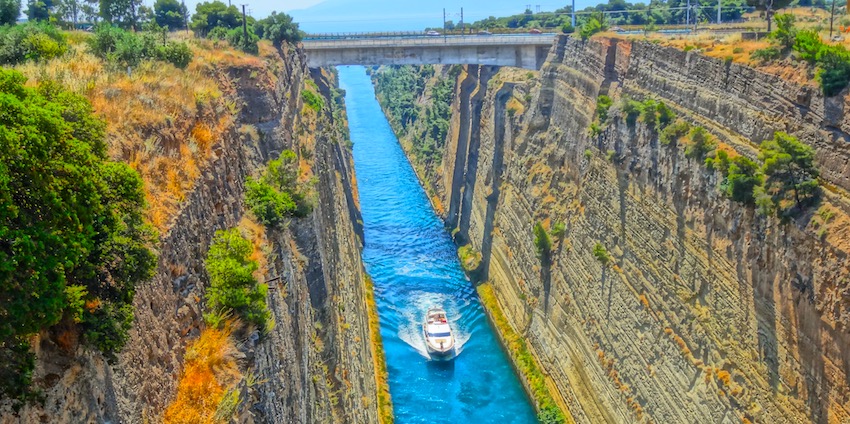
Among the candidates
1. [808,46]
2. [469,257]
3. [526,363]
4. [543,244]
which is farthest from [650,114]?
[469,257]

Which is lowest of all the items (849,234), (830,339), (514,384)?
(514,384)

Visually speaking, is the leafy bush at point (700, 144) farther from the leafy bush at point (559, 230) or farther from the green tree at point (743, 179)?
the leafy bush at point (559, 230)

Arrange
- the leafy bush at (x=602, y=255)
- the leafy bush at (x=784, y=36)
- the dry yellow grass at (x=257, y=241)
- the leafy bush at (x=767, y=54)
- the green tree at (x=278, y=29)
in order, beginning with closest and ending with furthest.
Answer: the dry yellow grass at (x=257, y=241) < the leafy bush at (x=784, y=36) < the leafy bush at (x=767, y=54) < the leafy bush at (x=602, y=255) < the green tree at (x=278, y=29)

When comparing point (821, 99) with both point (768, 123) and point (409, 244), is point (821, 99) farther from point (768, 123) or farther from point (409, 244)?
point (409, 244)

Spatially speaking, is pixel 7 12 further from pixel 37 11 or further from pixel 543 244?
pixel 543 244

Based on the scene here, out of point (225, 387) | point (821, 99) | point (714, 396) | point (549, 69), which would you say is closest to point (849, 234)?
point (821, 99)

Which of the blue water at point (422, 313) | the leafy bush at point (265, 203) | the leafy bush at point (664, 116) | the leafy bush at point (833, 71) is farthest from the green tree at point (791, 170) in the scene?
the blue water at point (422, 313)

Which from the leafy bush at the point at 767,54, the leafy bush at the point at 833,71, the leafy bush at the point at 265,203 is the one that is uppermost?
the leafy bush at the point at 767,54
